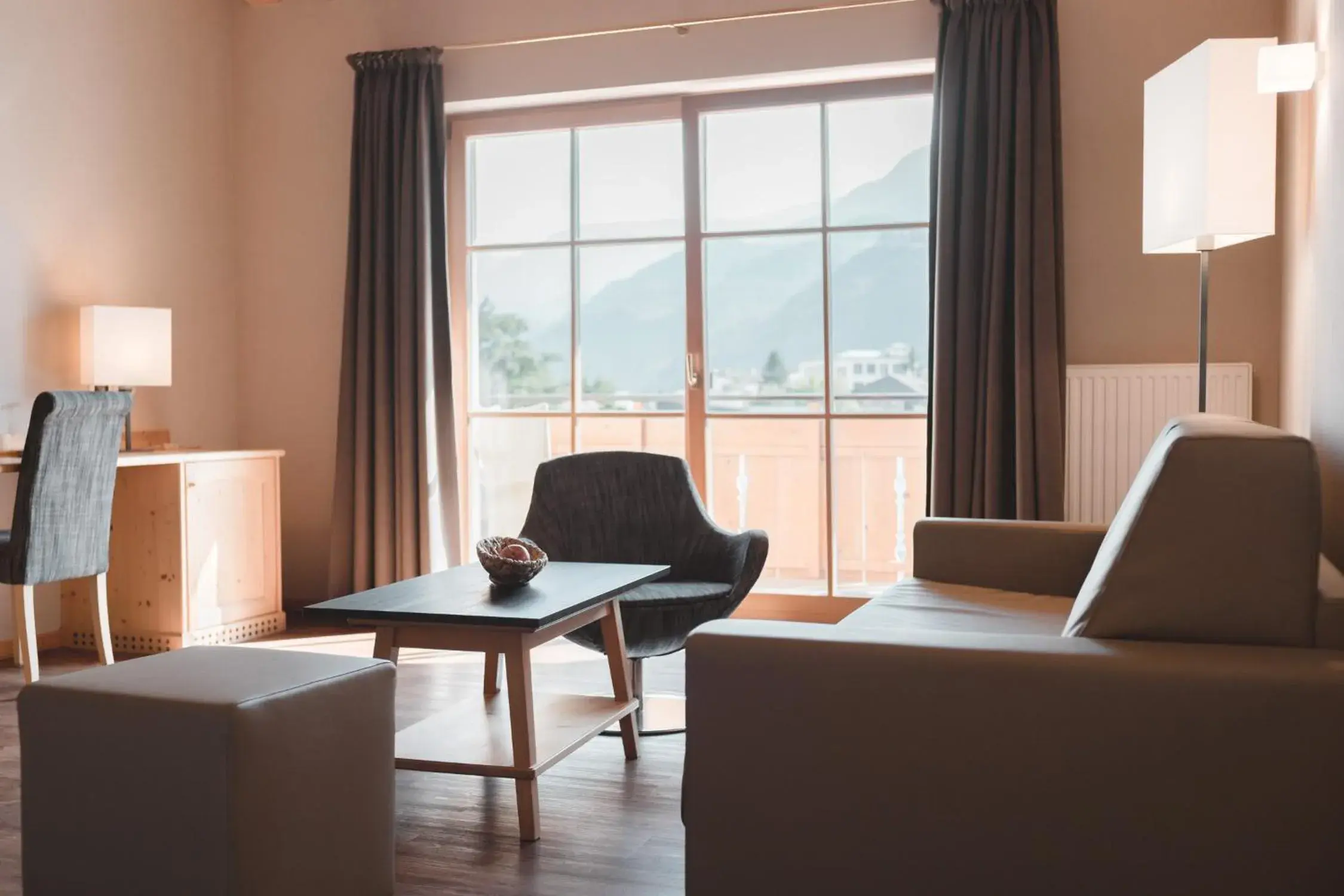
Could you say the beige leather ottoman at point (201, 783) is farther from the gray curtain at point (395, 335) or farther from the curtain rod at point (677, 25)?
the curtain rod at point (677, 25)

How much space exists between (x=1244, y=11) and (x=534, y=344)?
309cm

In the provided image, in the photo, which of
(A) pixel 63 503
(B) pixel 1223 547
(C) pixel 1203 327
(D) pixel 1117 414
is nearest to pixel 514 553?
(B) pixel 1223 547

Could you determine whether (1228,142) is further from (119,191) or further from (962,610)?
(119,191)

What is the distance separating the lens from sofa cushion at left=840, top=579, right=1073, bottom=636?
253 cm

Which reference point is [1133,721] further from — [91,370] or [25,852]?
[91,370]

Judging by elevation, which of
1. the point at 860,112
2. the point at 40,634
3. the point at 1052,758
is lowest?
the point at 40,634

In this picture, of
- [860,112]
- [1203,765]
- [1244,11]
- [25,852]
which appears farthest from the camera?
[860,112]

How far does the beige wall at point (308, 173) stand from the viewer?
16.9 feet

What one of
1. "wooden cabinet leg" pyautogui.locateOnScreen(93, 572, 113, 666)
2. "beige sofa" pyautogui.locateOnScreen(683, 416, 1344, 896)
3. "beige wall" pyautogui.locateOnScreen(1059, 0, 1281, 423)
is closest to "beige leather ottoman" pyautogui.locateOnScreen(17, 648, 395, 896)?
"beige sofa" pyautogui.locateOnScreen(683, 416, 1344, 896)

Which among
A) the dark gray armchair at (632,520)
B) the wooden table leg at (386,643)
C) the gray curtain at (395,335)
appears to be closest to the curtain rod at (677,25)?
the gray curtain at (395,335)

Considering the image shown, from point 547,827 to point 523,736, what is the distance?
0.23 meters

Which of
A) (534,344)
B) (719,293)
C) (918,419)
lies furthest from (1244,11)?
(534,344)

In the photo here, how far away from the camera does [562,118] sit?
518cm

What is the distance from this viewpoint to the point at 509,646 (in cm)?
254
